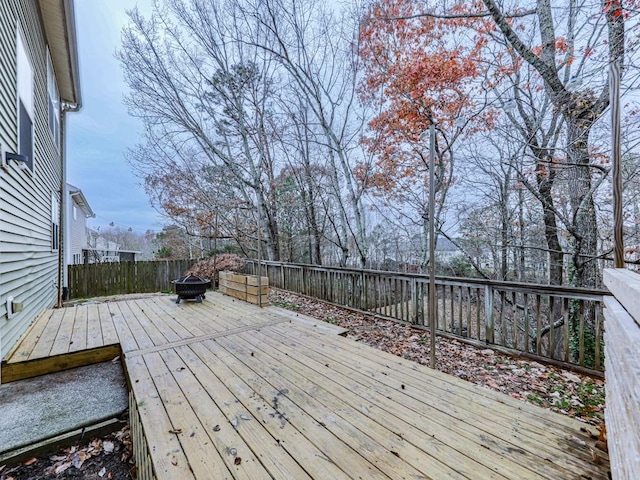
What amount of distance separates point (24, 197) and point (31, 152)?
2.57ft

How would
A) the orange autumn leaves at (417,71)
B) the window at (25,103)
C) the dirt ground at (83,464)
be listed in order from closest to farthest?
the dirt ground at (83,464), the window at (25,103), the orange autumn leaves at (417,71)

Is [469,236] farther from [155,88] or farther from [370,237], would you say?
[155,88]

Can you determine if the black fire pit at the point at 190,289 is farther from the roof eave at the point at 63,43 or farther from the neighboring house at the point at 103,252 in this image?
the neighboring house at the point at 103,252

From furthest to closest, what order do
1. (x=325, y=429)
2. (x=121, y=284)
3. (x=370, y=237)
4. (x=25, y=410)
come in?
(x=370, y=237) → (x=121, y=284) → (x=25, y=410) → (x=325, y=429)

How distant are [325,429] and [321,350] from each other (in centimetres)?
131

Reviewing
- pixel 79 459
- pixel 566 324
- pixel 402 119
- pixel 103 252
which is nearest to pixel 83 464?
pixel 79 459

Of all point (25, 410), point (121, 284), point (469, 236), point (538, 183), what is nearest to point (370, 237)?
point (469, 236)

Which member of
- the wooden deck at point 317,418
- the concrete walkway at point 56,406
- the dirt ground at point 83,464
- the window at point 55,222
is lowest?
the dirt ground at point 83,464

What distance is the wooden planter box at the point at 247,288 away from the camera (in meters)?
5.12

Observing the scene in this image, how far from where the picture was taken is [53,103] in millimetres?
5785

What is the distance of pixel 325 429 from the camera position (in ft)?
5.73

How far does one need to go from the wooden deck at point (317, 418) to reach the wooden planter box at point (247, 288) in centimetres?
184

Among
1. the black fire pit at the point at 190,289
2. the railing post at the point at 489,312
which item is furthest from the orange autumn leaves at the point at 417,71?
the black fire pit at the point at 190,289

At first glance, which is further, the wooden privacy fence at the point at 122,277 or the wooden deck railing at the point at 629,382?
the wooden privacy fence at the point at 122,277
